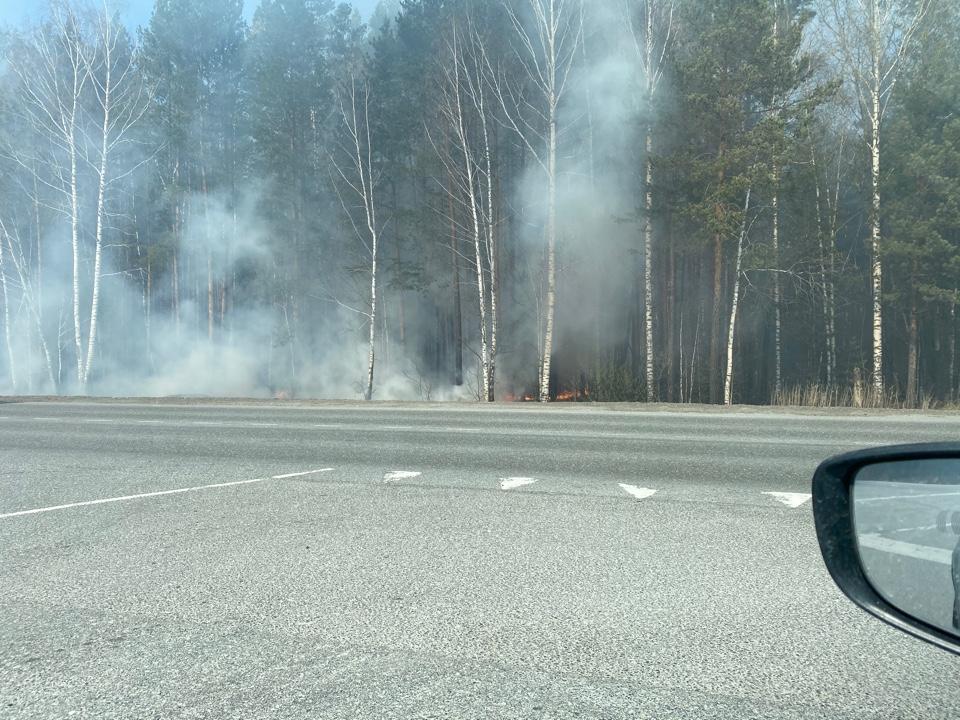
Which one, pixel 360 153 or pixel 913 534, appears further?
pixel 360 153

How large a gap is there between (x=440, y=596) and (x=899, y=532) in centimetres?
260

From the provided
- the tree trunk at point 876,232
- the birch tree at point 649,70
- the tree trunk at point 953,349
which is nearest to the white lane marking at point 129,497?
the tree trunk at point 876,232

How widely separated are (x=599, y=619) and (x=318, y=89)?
1383 inches

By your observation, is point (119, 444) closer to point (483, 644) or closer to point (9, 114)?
point (483, 644)

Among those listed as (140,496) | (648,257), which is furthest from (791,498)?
(648,257)

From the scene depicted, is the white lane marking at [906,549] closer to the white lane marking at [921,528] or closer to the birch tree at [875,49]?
the white lane marking at [921,528]

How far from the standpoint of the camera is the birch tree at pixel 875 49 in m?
21.0

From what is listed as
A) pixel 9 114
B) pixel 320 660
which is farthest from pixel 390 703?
pixel 9 114

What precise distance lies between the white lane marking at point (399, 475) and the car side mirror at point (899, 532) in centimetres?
586

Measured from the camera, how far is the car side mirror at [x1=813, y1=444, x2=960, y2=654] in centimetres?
174

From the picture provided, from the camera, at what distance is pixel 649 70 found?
23625 millimetres

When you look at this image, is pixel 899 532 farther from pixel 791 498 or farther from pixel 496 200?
pixel 496 200

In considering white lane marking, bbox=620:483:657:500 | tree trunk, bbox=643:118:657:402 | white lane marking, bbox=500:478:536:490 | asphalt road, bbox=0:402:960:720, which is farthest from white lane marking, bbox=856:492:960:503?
tree trunk, bbox=643:118:657:402

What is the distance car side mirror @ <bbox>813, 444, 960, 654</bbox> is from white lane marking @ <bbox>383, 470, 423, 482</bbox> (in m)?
5.86
